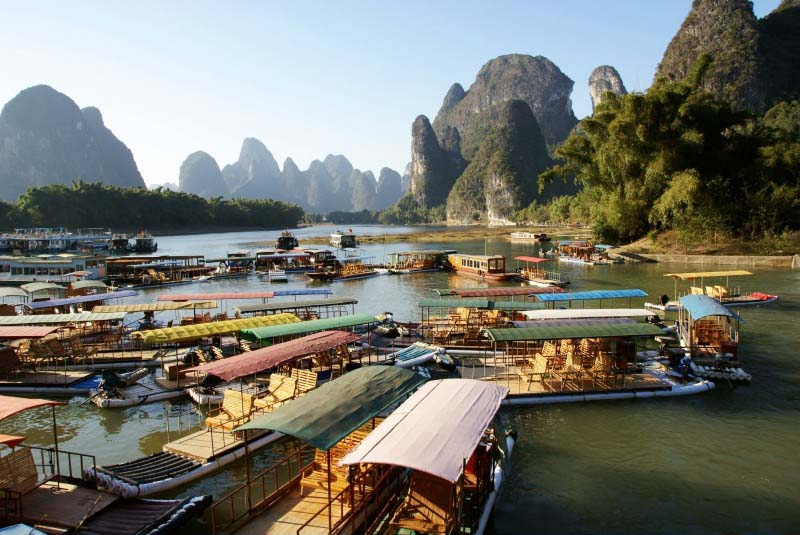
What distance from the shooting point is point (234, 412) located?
13.7 m

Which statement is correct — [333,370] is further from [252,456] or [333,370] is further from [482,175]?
[482,175]

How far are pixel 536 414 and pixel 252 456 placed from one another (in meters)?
7.85

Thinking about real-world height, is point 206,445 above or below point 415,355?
below

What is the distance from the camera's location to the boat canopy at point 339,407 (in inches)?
341

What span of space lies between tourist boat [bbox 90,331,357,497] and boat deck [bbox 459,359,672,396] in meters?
5.51

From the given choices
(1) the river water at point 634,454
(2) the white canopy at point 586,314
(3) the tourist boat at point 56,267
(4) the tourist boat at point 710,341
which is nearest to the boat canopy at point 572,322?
(2) the white canopy at point 586,314

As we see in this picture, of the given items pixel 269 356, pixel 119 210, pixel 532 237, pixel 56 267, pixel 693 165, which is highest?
pixel 119 210

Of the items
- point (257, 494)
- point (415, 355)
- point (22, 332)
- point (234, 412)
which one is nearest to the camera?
point (257, 494)

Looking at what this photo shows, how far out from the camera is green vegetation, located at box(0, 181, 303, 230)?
4003 inches

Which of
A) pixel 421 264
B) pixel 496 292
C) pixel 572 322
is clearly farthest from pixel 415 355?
pixel 421 264

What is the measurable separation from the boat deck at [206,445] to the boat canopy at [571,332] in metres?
7.87

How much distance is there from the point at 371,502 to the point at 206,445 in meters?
5.78

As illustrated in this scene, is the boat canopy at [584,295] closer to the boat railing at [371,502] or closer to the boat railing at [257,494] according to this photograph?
the boat railing at [257,494]

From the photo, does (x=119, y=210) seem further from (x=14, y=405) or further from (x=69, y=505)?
(x=69, y=505)
